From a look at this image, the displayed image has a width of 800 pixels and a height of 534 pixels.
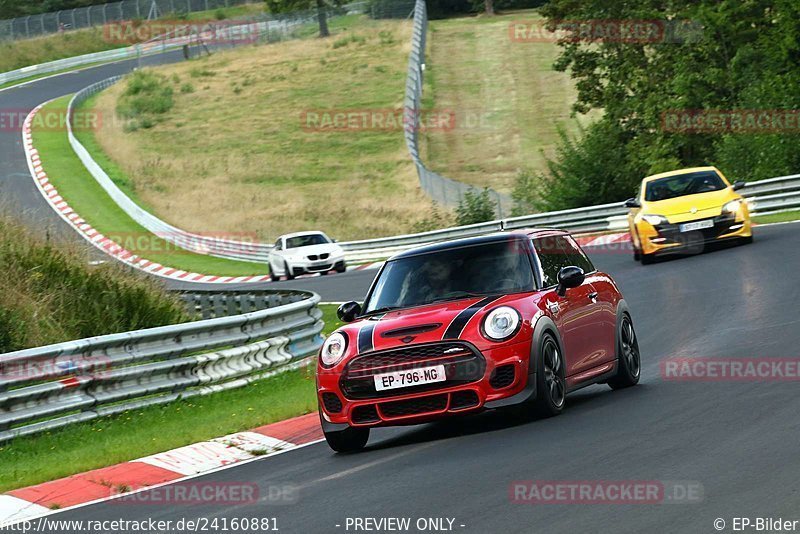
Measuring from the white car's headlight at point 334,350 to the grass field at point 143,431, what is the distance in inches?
76.2

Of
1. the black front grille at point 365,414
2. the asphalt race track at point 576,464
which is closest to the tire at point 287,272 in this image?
the asphalt race track at point 576,464

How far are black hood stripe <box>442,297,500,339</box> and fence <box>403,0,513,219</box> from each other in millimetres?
28424

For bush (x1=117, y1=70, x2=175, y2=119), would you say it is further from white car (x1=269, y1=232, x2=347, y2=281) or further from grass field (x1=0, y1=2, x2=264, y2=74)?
white car (x1=269, y1=232, x2=347, y2=281)

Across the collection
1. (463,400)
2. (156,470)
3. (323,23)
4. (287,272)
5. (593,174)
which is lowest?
(287,272)

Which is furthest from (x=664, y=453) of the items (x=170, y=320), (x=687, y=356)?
(x=170, y=320)

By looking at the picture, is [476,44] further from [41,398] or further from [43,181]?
[41,398]

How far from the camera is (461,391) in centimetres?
982

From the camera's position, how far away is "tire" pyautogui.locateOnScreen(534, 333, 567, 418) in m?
10.0

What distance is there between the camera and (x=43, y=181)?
55875 mm

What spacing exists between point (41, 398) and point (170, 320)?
256 inches

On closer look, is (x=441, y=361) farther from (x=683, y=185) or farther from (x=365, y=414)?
(x=683, y=185)

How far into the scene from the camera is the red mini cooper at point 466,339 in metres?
9.82

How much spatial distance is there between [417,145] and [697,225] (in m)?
37.3

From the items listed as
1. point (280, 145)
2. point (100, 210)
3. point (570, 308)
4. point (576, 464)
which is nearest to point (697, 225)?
point (570, 308)
